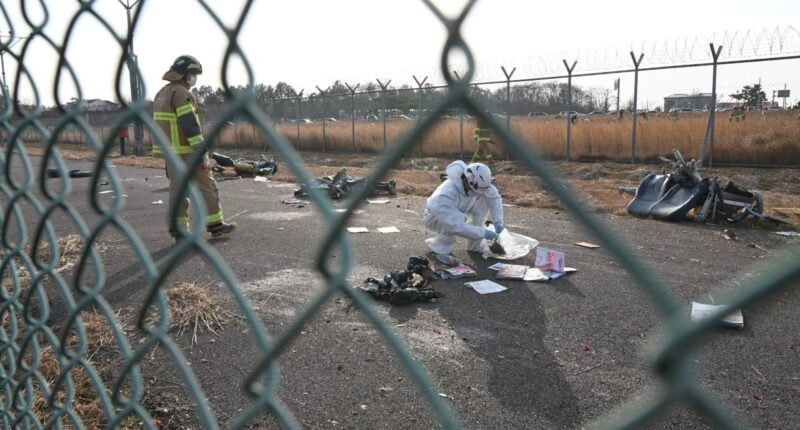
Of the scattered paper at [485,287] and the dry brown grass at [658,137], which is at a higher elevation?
the dry brown grass at [658,137]

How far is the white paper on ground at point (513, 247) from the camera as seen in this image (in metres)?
5.59

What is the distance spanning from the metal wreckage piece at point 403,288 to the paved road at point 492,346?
0.33 ft

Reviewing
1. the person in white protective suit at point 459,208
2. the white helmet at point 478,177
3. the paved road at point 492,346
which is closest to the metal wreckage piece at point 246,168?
the paved road at point 492,346

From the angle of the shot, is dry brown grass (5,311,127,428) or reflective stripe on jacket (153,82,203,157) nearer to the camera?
dry brown grass (5,311,127,428)

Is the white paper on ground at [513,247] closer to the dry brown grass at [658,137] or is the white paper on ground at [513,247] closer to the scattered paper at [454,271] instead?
the scattered paper at [454,271]

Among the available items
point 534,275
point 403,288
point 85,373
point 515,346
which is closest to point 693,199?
point 534,275

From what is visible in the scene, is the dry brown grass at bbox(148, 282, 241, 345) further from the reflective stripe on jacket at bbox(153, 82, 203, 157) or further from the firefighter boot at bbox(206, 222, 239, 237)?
the firefighter boot at bbox(206, 222, 239, 237)

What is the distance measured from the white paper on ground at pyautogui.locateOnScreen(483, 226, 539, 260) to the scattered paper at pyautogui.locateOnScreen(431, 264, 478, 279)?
540mm

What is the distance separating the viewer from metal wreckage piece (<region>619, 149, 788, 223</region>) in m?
6.84

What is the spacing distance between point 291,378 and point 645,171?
967 cm

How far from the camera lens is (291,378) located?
310cm

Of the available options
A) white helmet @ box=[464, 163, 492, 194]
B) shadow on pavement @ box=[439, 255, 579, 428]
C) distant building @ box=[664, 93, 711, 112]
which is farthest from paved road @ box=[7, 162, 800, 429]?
distant building @ box=[664, 93, 711, 112]

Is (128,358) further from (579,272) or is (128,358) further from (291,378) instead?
(579,272)

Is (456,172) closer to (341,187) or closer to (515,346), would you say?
(515,346)
